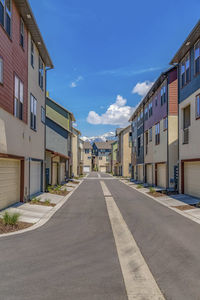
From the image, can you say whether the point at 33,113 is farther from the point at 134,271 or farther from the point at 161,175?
the point at 161,175

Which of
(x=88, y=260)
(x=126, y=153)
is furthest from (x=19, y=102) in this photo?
(x=126, y=153)

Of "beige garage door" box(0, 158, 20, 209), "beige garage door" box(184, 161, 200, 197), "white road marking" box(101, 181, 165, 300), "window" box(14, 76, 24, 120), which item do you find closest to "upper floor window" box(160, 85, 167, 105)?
"beige garage door" box(184, 161, 200, 197)

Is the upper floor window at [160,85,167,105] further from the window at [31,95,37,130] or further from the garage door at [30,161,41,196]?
the garage door at [30,161,41,196]

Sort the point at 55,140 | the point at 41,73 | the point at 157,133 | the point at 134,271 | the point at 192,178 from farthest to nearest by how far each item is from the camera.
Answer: the point at 55,140, the point at 157,133, the point at 41,73, the point at 192,178, the point at 134,271

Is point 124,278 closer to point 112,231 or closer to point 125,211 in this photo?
point 112,231

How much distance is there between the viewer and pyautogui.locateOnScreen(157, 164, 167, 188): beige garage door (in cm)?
2249

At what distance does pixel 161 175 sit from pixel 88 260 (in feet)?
62.7

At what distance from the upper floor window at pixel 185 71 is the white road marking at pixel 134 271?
13098 millimetres

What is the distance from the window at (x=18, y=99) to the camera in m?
12.4

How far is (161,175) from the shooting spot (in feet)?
77.7

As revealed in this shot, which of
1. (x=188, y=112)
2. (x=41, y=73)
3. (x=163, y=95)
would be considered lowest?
(x=188, y=112)

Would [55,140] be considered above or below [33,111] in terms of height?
below

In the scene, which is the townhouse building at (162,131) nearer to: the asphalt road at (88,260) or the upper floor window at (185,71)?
the upper floor window at (185,71)

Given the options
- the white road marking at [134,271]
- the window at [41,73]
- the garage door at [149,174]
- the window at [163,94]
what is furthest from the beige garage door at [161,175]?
the white road marking at [134,271]
